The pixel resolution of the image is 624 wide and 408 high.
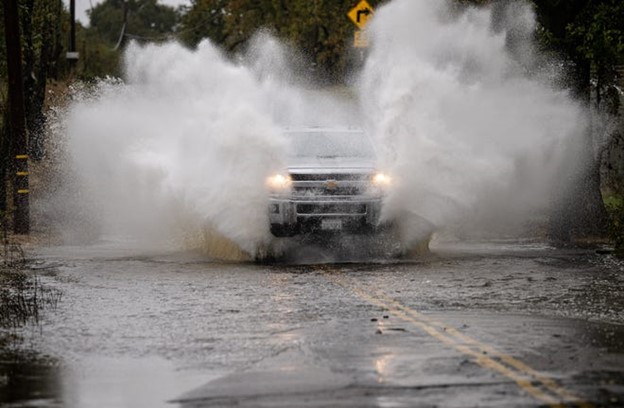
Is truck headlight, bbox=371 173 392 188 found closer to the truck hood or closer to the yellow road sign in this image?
the truck hood

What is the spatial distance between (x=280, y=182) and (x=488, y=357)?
30.9 feet

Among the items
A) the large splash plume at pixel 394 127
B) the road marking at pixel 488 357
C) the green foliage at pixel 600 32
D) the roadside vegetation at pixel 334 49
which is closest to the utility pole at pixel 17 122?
the large splash plume at pixel 394 127

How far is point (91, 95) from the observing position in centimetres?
3288

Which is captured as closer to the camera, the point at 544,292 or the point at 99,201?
the point at 544,292

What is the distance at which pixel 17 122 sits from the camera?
28.7m

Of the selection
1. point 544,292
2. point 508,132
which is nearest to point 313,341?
point 544,292

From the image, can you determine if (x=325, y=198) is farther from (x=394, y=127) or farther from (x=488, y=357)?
(x=488, y=357)

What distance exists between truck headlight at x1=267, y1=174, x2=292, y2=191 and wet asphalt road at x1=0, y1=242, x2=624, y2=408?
118cm

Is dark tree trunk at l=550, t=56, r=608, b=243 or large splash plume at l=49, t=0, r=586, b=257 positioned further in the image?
dark tree trunk at l=550, t=56, r=608, b=243

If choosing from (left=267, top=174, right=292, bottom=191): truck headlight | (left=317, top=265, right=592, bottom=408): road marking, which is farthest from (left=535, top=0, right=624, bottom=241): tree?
(left=317, top=265, right=592, bottom=408): road marking

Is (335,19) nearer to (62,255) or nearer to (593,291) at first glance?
(62,255)

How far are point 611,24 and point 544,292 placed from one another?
35.2 ft

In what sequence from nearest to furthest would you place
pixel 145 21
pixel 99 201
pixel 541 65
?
pixel 541 65, pixel 99 201, pixel 145 21

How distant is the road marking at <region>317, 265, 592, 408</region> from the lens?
858 centimetres
